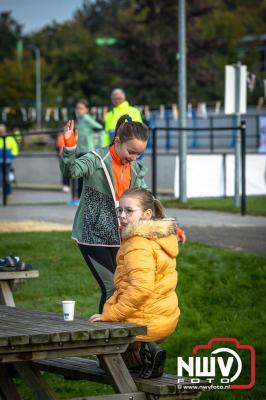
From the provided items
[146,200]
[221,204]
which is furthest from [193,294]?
[221,204]

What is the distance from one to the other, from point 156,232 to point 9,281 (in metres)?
2.44

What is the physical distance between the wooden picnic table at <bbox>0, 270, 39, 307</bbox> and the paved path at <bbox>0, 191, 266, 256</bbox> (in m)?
4.48

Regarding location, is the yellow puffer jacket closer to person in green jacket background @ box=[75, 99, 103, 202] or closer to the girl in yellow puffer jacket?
the girl in yellow puffer jacket

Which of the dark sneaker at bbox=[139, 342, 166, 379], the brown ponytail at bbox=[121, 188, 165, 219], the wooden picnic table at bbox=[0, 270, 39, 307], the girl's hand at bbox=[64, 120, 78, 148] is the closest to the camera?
the dark sneaker at bbox=[139, 342, 166, 379]

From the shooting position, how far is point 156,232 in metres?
6.32

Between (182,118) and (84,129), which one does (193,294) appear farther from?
(182,118)

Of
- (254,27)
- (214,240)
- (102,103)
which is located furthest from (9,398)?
(254,27)

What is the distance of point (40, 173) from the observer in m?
36.1

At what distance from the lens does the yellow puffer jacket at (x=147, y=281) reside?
617 centimetres

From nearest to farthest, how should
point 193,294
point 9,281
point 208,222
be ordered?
1. point 9,281
2. point 193,294
3. point 208,222

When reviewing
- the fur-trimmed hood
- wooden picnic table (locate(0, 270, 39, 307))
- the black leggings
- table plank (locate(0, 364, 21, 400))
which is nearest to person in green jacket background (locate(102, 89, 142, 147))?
wooden picnic table (locate(0, 270, 39, 307))

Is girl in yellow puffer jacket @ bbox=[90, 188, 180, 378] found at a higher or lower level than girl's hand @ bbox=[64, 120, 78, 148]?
lower

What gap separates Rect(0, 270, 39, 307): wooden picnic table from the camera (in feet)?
27.4

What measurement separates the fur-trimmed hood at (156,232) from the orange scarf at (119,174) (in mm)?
1011
